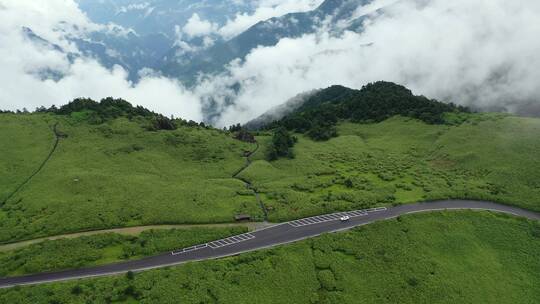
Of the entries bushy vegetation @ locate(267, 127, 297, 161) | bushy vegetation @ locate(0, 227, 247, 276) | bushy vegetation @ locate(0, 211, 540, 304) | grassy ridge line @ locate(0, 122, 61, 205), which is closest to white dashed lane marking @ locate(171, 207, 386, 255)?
bushy vegetation @ locate(0, 227, 247, 276)

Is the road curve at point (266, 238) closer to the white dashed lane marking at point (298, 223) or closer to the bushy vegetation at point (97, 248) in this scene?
the white dashed lane marking at point (298, 223)

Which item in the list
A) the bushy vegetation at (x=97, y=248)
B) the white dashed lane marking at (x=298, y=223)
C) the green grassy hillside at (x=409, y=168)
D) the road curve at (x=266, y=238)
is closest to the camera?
the road curve at (x=266, y=238)

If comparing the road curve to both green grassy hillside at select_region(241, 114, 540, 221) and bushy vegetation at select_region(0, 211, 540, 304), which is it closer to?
green grassy hillside at select_region(241, 114, 540, 221)

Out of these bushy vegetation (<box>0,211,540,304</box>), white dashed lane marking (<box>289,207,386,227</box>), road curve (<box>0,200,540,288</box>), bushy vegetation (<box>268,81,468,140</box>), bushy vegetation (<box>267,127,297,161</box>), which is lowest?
bushy vegetation (<box>0,211,540,304</box>)

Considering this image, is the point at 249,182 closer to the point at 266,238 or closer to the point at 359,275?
the point at 266,238

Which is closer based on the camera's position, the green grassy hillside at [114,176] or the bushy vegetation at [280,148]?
the green grassy hillside at [114,176]

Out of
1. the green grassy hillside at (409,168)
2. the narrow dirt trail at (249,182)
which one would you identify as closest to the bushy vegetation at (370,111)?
the green grassy hillside at (409,168)

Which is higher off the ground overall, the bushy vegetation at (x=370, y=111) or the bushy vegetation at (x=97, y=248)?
the bushy vegetation at (x=370, y=111)

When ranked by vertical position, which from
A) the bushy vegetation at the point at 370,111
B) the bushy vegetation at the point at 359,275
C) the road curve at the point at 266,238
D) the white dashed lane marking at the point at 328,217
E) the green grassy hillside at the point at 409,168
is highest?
the bushy vegetation at the point at 370,111
